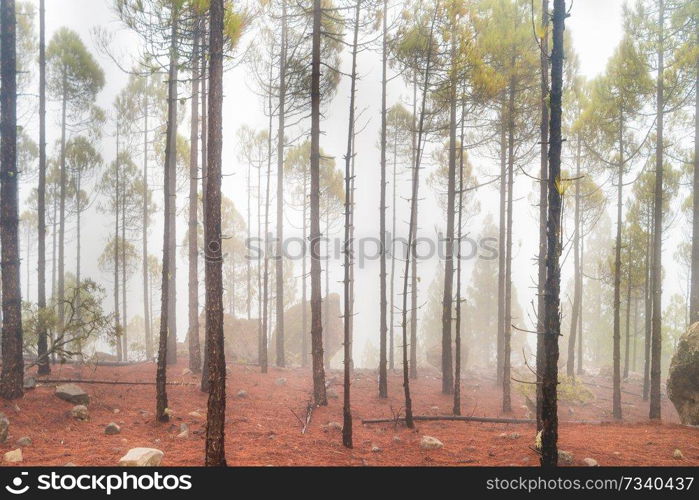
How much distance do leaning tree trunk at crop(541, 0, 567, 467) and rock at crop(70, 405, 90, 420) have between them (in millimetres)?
8091

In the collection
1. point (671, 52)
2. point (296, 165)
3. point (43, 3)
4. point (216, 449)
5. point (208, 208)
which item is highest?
point (43, 3)

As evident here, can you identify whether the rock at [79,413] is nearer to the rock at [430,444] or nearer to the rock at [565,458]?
the rock at [430,444]

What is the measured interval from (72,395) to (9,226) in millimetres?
3773

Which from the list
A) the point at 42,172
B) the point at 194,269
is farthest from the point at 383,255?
the point at 42,172

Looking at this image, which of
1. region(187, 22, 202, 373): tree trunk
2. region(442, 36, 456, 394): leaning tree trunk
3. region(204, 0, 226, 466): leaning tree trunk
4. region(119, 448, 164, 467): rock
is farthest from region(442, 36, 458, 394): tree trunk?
region(119, 448, 164, 467): rock

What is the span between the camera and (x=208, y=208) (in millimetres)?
5289

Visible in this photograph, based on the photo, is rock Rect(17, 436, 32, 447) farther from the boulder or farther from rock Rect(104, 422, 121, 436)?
the boulder

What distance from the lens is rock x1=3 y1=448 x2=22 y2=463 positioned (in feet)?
16.8

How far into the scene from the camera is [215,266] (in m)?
5.30

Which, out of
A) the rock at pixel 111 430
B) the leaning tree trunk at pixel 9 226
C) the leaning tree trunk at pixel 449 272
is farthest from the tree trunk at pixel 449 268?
the leaning tree trunk at pixel 9 226

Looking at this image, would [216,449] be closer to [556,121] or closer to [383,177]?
[556,121]
